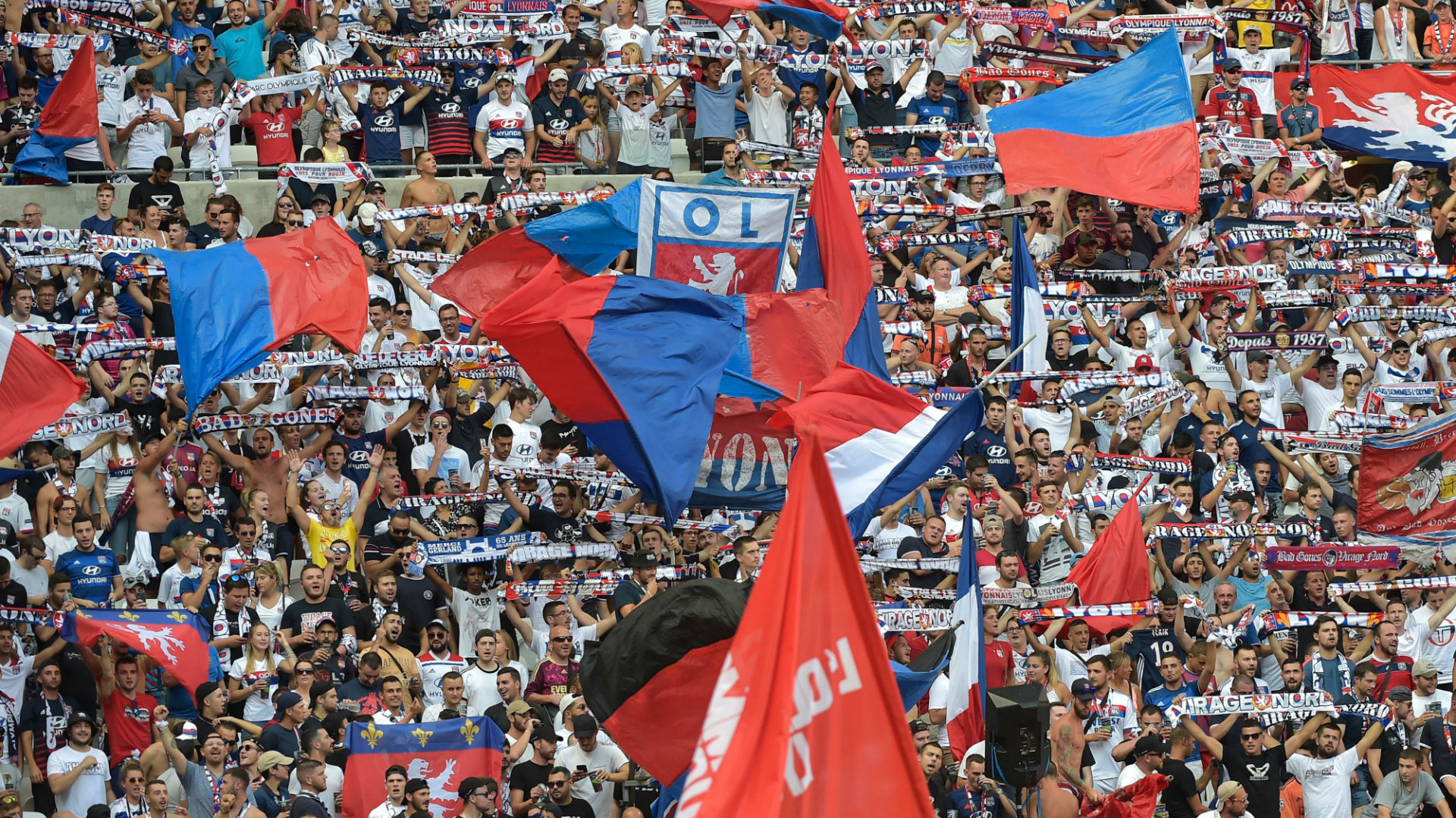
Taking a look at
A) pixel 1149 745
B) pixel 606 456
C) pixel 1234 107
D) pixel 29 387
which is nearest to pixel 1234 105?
pixel 1234 107

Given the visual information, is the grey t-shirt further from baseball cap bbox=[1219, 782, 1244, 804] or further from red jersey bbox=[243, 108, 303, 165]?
red jersey bbox=[243, 108, 303, 165]

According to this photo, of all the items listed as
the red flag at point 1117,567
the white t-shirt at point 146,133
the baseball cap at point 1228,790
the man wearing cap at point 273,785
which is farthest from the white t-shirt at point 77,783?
the white t-shirt at point 146,133

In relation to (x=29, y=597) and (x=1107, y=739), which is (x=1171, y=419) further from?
(x=29, y=597)

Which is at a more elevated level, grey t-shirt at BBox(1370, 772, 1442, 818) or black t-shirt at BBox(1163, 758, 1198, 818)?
black t-shirt at BBox(1163, 758, 1198, 818)

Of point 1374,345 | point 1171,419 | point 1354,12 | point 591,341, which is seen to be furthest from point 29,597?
point 1354,12

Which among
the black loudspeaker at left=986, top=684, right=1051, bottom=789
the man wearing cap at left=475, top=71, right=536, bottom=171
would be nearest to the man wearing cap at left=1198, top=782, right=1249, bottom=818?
the black loudspeaker at left=986, top=684, right=1051, bottom=789

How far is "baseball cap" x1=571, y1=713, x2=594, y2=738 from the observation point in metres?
13.7

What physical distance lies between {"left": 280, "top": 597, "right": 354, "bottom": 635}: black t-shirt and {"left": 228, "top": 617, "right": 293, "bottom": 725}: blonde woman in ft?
0.53

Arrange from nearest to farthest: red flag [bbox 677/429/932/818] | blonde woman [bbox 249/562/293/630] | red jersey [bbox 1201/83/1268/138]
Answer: red flag [bbox 677/429/932/818]
blonde woman [bbox 249/562/293/630]
red jersey [bbox 1201/83/1268/138]

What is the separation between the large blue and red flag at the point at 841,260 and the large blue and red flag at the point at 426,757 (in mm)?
3596

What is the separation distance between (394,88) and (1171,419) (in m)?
7.27

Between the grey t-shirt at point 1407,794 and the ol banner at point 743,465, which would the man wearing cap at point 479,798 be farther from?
the grey t-shirt at point 1407,794

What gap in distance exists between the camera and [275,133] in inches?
776

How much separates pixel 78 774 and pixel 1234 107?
42.0ft
